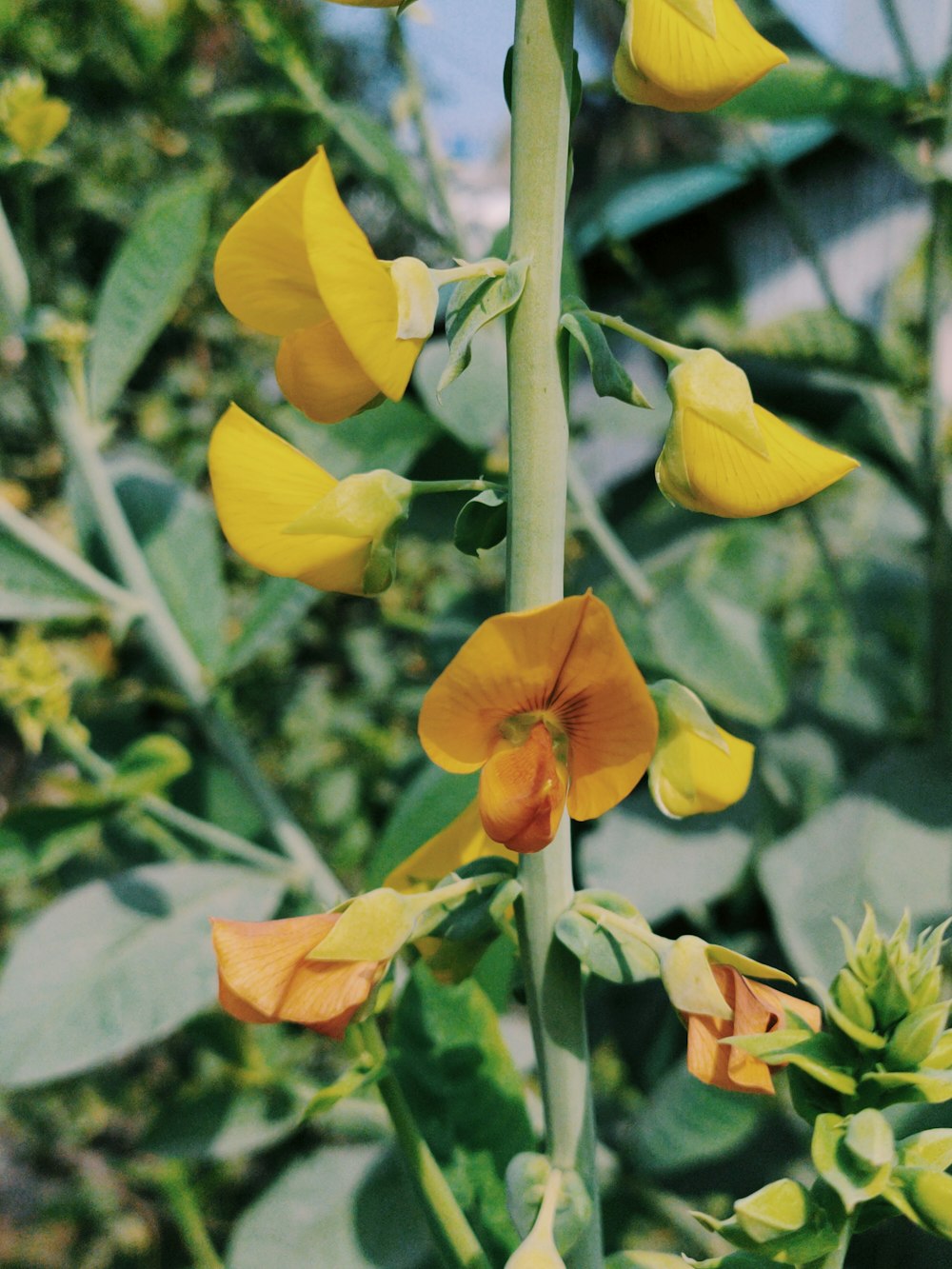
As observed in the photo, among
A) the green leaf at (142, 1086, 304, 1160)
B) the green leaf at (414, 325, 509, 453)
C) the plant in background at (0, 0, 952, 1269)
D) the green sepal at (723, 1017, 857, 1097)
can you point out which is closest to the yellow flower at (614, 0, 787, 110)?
the plant in background at (0, 0, 952, 1269)

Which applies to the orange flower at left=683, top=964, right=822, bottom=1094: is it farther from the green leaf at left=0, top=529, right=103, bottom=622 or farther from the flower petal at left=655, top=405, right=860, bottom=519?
the green leaf at left=0, top=529, right=103, bottom=622

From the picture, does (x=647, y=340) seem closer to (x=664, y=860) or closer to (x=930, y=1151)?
(x=930, y=1151)

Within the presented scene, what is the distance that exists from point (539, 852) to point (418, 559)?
4.65ft

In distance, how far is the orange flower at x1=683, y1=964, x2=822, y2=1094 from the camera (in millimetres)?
381

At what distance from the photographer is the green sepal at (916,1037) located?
325 millimetres

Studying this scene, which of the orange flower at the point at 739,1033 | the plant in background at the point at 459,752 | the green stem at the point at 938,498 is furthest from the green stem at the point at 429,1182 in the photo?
the green stem at the point at 938,498

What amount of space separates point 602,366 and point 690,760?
0.55 feet

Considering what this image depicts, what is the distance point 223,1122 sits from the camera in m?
0.88

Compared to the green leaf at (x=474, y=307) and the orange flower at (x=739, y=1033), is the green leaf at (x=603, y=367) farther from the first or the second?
the orange flower at (x=739, y=1033)

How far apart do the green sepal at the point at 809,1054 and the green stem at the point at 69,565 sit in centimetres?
66

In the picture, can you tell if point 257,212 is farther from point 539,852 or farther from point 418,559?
point 418,559

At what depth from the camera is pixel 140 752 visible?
2.83 ft

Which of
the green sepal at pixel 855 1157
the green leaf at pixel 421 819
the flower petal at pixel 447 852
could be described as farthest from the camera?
the green leaf at pixel 421 819

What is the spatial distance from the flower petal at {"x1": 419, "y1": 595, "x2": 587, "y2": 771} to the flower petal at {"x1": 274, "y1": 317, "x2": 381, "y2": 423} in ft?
0.39
